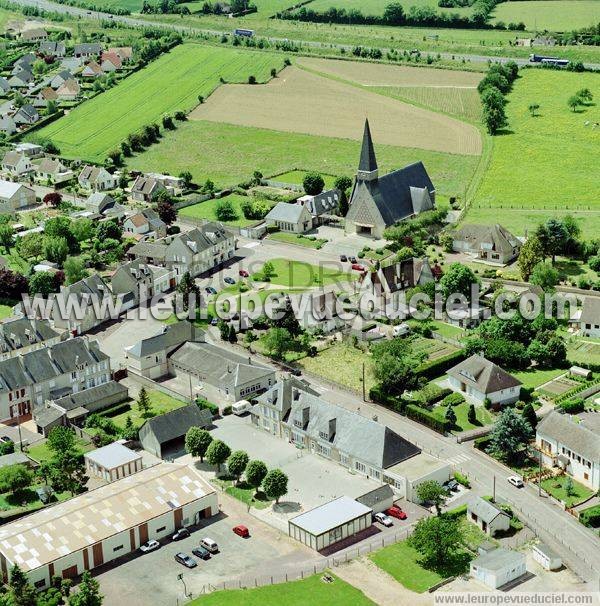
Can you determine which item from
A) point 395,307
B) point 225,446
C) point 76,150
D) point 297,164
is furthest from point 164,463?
point 76,150

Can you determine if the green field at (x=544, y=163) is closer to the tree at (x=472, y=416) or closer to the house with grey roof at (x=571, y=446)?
the tree at (x=472, y=416)

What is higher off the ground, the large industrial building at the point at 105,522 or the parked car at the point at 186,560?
the large industrial building at the point at 105,522

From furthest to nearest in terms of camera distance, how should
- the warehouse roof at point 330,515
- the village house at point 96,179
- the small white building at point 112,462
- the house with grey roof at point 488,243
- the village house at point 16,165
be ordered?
the village house at point 16,165 → the village house at point 96,179 → the house with grey roof at point 488,243 → the small white building at point 112,462 → the warehouse roof at point 330,515

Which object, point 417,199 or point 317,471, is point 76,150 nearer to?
point 417,199

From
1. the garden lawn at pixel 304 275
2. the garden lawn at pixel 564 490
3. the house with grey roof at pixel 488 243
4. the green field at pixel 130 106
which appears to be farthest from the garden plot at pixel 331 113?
the garden lawn at pixel 564 490

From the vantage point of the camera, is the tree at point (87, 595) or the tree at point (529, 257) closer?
the tree at point (87, 595)

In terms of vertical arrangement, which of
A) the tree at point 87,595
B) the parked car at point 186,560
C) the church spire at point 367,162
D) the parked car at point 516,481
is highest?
the church spire at point 367,162

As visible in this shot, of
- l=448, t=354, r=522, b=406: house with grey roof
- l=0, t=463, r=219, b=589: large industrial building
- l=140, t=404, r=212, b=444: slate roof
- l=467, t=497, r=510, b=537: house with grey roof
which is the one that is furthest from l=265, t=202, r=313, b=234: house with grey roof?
l=467, t=497, r=510, b=537: house with grey roof

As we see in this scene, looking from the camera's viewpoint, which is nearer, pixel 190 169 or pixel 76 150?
pixel 190 169
